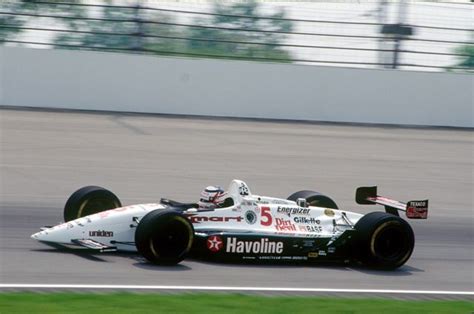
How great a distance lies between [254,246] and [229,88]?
431 inches

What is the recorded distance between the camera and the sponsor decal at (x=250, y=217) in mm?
9938

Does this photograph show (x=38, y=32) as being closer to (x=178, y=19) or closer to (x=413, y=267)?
(x=178, y=19)

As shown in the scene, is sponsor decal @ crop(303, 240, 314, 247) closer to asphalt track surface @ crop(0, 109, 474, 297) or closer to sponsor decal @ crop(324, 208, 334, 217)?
asphalt track surface @ crop(0, 109, 474, 297)

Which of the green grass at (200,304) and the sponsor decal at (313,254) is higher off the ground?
the sponsor decal at (313,254)

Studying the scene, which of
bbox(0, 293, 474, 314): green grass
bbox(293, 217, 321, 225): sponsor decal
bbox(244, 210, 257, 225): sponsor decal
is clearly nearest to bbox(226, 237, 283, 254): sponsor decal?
bbox(244, 210, 257, 225): sponsor decal

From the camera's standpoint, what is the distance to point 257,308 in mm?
7996

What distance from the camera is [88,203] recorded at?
10.1 metres

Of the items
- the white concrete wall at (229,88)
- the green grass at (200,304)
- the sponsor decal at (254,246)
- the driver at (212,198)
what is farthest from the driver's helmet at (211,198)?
the white concrete wall at (229,88)

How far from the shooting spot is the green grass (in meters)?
7.62

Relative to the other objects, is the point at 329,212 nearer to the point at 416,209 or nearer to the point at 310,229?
the point at 310,229

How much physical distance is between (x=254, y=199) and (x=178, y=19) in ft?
38.5

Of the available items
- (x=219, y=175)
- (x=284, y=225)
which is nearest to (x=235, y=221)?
(x=284, y=225)

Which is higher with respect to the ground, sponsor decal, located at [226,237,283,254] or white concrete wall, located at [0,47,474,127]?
white concrete wall, located at [0,47,474,127]

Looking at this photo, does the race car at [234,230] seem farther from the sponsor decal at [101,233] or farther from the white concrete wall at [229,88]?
the white concrete wall at [229,88]
